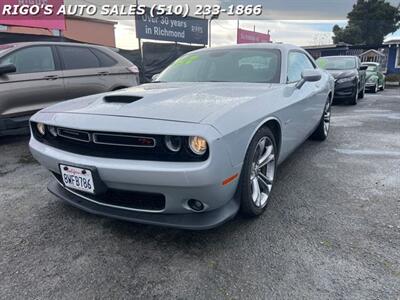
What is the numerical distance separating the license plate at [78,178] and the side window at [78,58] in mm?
3551

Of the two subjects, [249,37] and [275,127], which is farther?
[249,37]

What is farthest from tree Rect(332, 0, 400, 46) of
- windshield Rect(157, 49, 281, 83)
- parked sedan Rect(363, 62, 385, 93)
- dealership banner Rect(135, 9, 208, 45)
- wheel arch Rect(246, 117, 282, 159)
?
wheel arch Rect(246, 117, 282, 159)

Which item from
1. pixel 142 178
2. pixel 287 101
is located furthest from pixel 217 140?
pixel 287 101

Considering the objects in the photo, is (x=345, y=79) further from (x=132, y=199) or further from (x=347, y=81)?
(x=132, y=199)

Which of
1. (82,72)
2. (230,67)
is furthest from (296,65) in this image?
(82,72)

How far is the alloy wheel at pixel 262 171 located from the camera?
2346 mm

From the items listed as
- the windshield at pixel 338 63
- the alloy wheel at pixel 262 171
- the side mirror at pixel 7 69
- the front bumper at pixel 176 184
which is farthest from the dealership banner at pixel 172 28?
the front bumper at pixel 176 184

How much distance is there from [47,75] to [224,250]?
4.13 metres

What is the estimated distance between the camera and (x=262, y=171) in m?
2.58

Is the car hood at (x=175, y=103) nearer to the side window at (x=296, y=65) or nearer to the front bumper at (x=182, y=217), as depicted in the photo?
the side window at (x=296, y=65)

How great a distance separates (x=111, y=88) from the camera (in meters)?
5.59

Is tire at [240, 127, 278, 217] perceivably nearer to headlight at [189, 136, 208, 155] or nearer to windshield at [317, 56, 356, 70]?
headlight at [189, 136, 208, 155]

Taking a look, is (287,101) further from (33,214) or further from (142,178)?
(33,214)

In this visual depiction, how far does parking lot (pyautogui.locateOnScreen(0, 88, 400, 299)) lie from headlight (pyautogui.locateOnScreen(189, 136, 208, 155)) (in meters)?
0.72
